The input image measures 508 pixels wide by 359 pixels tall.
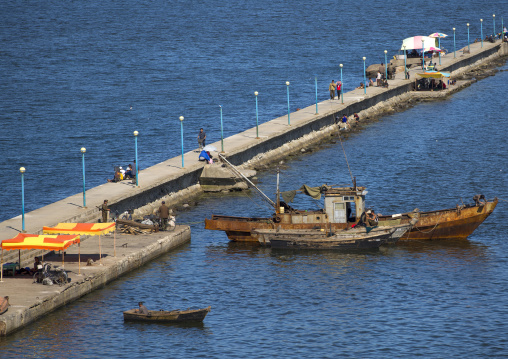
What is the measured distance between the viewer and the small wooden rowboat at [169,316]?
129 feet

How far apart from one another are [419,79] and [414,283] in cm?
6096

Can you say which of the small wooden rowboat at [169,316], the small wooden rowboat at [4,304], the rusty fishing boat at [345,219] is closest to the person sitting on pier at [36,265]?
the small wooden rowboat at [4,304]

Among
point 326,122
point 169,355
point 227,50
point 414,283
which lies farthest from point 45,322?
point 227,50

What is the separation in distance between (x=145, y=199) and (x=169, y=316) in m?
19.0

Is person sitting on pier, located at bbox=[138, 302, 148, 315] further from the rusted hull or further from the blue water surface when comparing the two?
the rusted hull

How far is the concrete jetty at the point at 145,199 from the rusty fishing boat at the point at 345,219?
3272mm

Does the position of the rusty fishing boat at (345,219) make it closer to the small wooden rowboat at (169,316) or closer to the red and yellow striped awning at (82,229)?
the red and yellow striped awning at (82,229)

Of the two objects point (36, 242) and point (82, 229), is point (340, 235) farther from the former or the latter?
point (36, 242)

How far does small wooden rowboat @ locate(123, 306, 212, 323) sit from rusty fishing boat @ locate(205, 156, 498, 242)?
38.7ft

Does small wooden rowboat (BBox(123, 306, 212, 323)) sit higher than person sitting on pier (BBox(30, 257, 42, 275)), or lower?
lower

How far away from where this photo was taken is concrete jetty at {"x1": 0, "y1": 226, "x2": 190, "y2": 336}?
38.6 metres

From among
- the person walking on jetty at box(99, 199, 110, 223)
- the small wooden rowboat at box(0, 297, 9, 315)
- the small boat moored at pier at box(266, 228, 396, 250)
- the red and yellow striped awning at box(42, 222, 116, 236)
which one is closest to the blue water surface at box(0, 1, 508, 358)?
the small boat moored at pier at box(266, 228, 396, 250)

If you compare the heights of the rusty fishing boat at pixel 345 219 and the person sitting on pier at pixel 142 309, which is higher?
the rusty fishing boat at pixel 345 219

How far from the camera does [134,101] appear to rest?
106 meters
